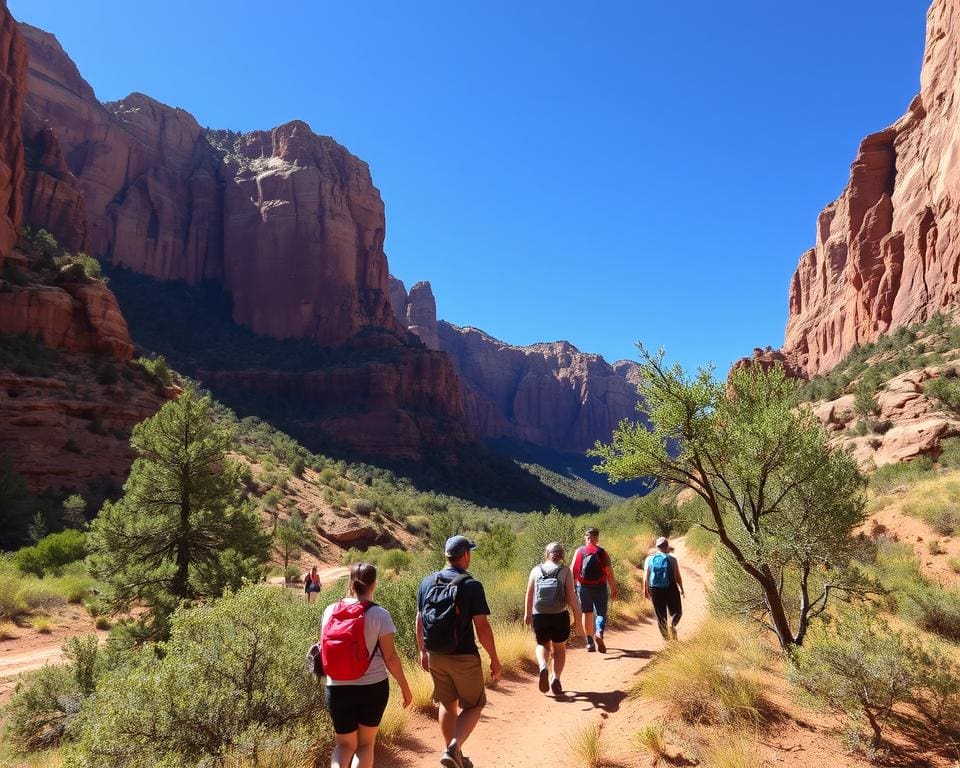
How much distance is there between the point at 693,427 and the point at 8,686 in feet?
39.6

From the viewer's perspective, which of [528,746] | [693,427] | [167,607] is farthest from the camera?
[167,607]

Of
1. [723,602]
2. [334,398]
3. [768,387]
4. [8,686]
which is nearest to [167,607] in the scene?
[8,686]

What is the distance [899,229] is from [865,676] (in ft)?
198

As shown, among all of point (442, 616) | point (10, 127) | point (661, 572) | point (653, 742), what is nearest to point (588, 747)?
point (653, 742)

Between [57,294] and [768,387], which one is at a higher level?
[57,294]

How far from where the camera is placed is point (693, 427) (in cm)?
682

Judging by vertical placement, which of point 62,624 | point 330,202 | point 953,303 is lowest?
point 62,624

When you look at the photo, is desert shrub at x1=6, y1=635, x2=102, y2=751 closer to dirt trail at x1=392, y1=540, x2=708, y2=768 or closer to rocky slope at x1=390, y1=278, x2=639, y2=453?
dirt trail at x1=392, y1=540, x2=708, y2=768

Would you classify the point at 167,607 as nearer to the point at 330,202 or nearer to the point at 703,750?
the point at 703,750

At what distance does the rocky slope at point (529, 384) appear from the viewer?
144 meters

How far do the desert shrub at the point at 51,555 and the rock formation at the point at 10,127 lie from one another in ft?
79.6

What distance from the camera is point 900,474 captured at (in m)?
18.2

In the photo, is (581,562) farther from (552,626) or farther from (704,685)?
(704,685)

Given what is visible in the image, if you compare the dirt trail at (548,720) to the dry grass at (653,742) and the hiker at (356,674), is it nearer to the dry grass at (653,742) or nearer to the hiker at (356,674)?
the dry grass at (653,742)
